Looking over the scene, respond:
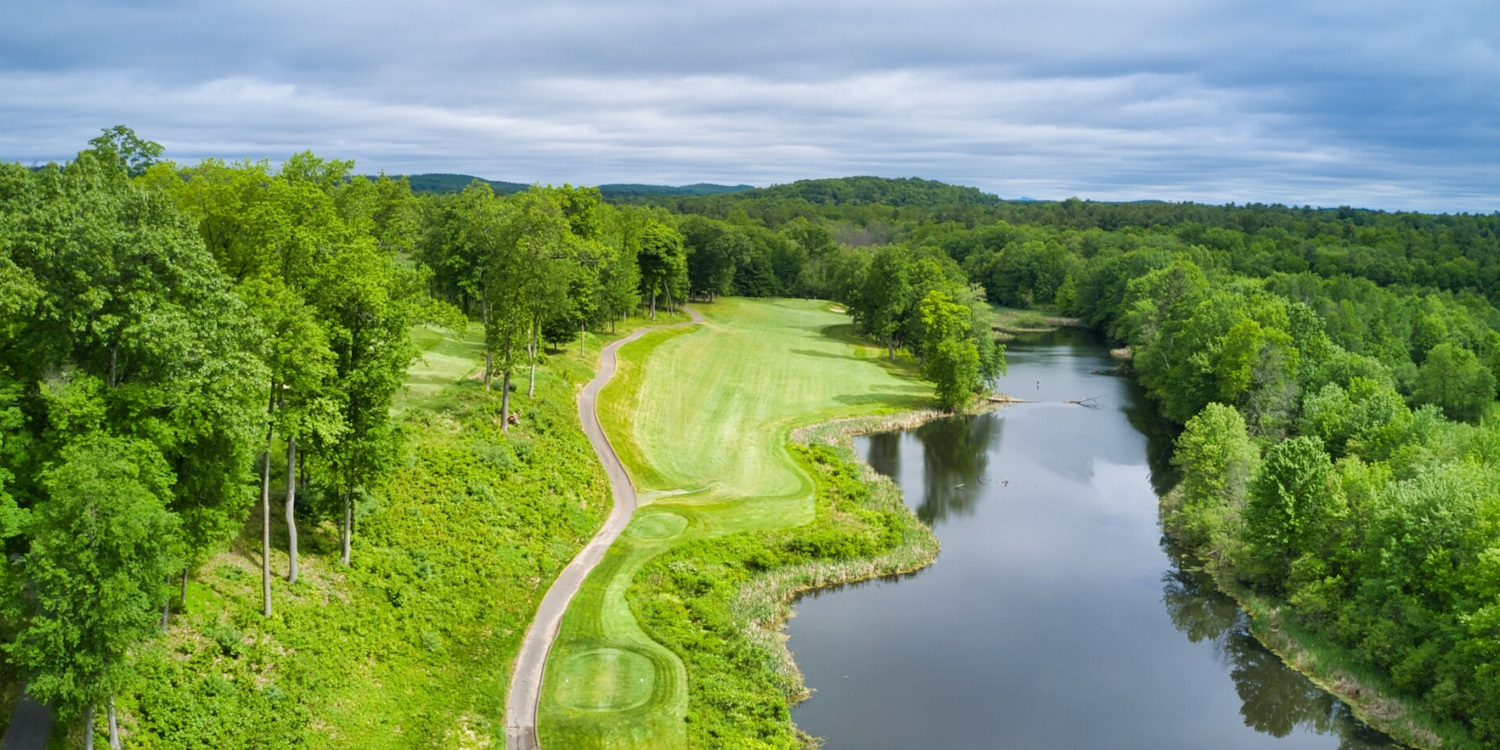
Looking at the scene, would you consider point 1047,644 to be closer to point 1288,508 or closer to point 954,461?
point 1288,508

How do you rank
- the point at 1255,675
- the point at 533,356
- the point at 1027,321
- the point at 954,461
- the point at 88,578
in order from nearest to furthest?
1. the point at 88,578
2. the point at 1255,675
3. the point at 533,356
4. the point at 954,461
5. the point at 1027,321

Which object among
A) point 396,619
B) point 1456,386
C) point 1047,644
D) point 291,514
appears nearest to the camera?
point 291,514

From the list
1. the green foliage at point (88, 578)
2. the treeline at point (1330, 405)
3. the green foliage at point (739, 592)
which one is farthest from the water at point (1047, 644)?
the green foliage at point (88, 578)

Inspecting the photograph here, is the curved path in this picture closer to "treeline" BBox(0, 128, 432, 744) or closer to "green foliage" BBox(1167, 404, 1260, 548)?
"treeline" BBox(0, 128, 432, 744)

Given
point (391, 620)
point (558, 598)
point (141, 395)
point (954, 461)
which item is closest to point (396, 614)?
point (391, 620)

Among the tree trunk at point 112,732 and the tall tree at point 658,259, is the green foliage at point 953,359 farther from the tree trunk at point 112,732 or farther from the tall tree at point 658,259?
the tree trunk at point 112,732

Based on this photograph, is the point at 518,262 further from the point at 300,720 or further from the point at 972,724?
the point at 972,724

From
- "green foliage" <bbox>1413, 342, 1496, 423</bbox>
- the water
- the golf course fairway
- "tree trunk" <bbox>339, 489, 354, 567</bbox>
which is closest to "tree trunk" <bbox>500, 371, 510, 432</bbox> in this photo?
the golf course fairway
